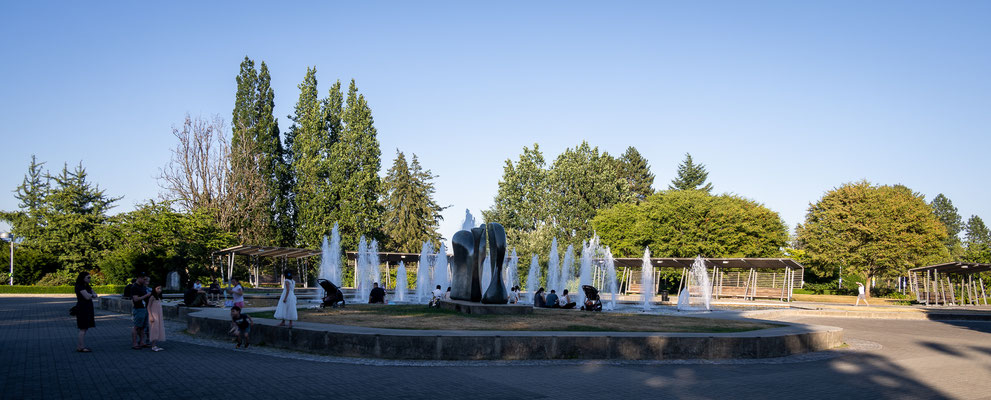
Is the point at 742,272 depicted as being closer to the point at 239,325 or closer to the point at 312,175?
the point at 312,175

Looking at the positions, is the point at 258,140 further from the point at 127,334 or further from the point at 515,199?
the point at 127,334

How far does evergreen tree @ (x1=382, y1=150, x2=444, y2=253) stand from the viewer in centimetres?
6919

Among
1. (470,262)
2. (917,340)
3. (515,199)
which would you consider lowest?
(917,340)

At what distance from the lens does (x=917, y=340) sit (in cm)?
1709

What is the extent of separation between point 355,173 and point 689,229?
2849 centimetres

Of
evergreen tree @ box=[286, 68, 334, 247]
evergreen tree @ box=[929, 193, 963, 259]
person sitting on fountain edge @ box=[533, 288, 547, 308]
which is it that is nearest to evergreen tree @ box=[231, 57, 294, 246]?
evergreen tree @ box=[286, 68, 334, 247]

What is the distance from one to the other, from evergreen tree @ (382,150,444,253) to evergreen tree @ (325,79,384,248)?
1178 centimetres

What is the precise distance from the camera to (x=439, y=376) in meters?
9.94

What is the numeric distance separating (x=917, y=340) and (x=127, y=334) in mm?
19497

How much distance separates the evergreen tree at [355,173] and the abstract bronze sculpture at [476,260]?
1368 inches

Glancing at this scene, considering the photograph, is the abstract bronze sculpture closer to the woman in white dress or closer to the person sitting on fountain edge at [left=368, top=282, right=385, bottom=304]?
the person sitting on fountain edge at [left=368, top=282, right=385, bottom=304]

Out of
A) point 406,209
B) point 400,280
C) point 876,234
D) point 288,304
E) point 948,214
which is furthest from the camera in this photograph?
point 948,214

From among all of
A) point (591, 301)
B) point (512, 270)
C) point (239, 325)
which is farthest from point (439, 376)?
point (512, 270)

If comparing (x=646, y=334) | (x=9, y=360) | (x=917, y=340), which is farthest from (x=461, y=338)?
(x=917, y=340)
